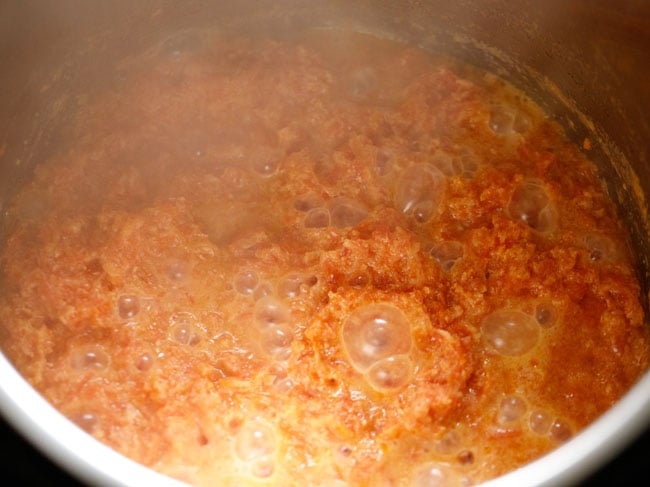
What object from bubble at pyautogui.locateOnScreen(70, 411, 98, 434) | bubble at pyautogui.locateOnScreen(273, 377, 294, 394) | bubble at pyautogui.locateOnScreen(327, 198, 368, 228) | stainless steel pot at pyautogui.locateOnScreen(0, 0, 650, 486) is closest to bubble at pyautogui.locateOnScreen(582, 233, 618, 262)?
stainless steel pot at pyautogui.locateOnScreen(0, 0, 650, 486)

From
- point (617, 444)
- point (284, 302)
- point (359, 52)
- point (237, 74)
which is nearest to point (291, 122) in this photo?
point (237, 74)

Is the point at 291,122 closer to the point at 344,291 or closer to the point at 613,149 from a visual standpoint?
the point at 344,291

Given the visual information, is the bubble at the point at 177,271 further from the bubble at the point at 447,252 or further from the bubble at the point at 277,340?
the bubble at the point at 447,252

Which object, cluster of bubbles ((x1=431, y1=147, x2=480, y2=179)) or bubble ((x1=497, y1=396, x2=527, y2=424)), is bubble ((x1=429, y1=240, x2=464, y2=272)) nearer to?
cluster of bubbles ((x1=431, y1=147, x2=480, y2=179))

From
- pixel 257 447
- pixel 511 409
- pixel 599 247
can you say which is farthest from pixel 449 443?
pixel 599 247

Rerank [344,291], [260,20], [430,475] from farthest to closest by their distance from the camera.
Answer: [260,20] → [344,291] → [430,475]
